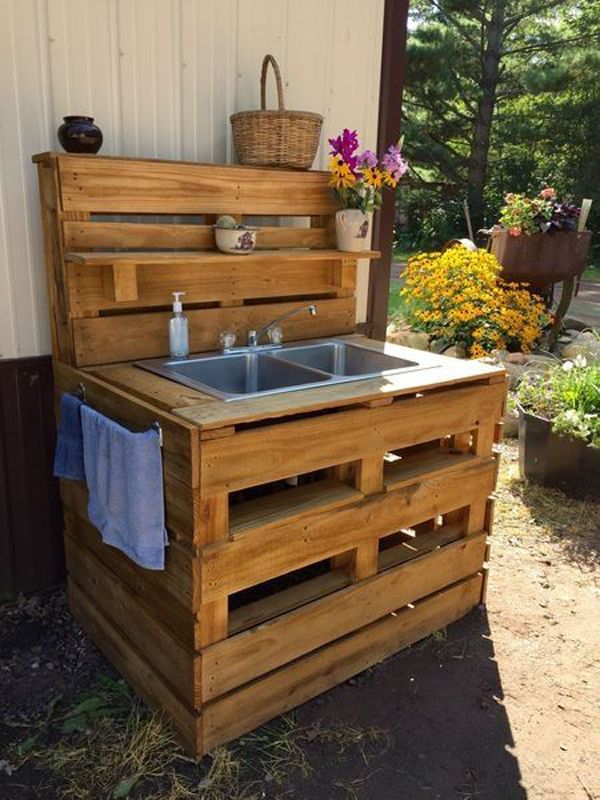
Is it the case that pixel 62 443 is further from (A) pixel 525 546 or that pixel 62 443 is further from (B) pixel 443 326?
(B) pixel 443 326

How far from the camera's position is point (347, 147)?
279cm

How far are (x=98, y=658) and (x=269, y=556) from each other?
0.90 metres

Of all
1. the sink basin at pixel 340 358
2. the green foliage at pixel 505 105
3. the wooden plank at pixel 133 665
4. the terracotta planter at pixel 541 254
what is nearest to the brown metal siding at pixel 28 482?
the wooden plank at pixel 133 665

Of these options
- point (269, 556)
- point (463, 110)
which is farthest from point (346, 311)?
point (463, 110)

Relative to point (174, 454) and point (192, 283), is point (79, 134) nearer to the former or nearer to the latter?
point (192, 283)

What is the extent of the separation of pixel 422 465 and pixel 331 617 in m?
0.64

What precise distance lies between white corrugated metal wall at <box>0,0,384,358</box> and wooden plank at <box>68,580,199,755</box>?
975 mm

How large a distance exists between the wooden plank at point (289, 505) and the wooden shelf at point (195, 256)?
858 millimetres

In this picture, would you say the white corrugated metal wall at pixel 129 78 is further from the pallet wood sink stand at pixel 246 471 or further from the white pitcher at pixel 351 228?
the white pitcher at pixel 351 228

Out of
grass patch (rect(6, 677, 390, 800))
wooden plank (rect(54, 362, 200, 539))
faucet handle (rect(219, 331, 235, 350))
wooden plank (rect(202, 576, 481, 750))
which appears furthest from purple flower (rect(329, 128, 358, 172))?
grass patch (rect(6, 677, 390, 800))

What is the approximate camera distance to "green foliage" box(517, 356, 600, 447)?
376cm

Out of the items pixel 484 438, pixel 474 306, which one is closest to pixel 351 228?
pixel 484 438

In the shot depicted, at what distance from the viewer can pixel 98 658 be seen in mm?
2502

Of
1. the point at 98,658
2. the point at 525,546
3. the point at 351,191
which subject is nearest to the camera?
the point at 98,658
